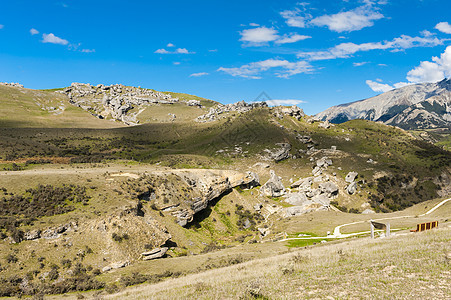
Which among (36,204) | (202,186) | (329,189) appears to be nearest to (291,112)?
(329,189)

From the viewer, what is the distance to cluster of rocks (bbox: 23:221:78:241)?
30.6 m

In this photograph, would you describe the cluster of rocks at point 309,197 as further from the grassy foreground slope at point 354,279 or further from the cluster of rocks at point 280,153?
the grassy foreground slope at point 354,279

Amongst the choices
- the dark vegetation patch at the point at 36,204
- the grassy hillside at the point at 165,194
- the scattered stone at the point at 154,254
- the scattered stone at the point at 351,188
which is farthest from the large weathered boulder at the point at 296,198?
the dark vegetation patch at the point at 36,204

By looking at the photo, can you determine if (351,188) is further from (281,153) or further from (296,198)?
(281,153)

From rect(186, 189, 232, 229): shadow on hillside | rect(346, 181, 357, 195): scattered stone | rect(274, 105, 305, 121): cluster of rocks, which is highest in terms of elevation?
rect(274, 105, 305, 121): cluster of rocks

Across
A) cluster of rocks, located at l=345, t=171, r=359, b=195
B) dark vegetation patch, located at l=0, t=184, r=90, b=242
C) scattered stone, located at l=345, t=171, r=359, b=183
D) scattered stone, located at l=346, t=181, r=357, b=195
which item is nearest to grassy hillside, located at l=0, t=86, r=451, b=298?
dark vegetation patch, located at l=0, t=184, r=90, b=242

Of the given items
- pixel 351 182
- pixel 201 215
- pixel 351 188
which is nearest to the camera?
pixel 201 215

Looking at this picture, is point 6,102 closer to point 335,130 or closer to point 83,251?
point 83,251

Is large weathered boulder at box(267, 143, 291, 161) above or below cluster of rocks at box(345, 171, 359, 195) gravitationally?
above

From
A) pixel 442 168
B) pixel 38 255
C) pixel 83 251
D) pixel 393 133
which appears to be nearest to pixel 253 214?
pixel 83 251

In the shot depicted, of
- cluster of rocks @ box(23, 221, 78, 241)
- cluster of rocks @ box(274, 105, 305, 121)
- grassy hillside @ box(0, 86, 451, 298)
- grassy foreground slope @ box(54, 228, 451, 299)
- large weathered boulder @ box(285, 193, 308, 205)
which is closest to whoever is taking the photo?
grassy foreground slope @ box(54, 228, 451, 299)

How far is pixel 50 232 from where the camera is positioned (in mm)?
31953

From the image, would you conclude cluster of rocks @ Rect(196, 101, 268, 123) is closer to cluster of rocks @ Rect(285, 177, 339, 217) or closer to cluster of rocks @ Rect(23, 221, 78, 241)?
cluster of rocks @ Rect(285, 177, 339, 217)

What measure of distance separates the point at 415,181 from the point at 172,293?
112289 mm
